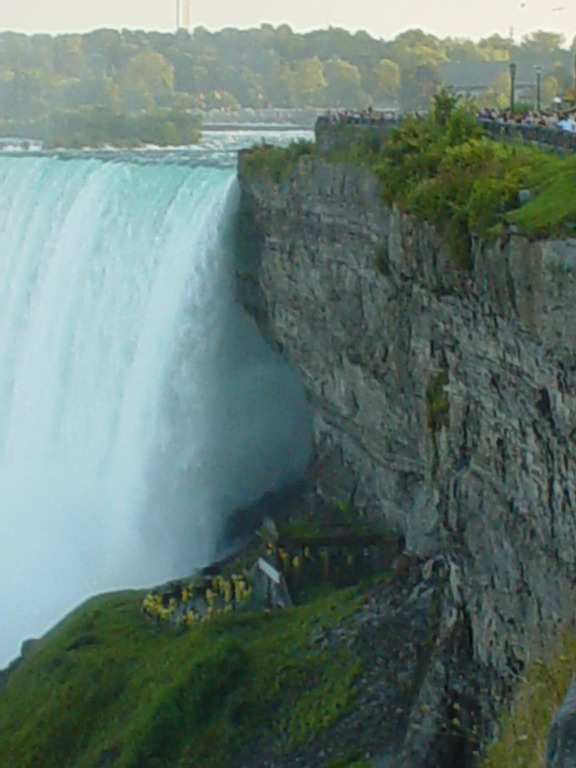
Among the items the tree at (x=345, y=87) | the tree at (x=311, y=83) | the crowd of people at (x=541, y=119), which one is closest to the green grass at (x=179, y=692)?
the crowd of people at (x=541, y=119)

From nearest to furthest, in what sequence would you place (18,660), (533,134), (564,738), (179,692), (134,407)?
(564,738) < (533,134) < (179,692) < (18,660) < (134,407)

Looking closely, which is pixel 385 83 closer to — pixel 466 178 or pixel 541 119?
pixel 541 119

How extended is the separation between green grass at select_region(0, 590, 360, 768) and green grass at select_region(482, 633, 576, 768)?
17.6 ft

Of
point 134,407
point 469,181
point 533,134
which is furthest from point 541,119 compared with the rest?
point 134,407

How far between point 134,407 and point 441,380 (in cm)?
1163

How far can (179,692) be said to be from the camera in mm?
16891

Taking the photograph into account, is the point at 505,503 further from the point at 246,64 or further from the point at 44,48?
the point at 44,48

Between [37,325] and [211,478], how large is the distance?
18.2 feet

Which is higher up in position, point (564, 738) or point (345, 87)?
point (564, 738)

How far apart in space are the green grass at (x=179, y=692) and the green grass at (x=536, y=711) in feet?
17.6

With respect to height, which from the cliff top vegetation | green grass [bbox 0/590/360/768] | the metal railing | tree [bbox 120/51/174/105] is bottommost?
green grass [bbox 0/590/360/768]

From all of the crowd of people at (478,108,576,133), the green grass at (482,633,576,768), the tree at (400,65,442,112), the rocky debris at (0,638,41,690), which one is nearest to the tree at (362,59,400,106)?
the tree at (400,65,442,112)

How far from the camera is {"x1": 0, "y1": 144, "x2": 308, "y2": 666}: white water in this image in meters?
25.3

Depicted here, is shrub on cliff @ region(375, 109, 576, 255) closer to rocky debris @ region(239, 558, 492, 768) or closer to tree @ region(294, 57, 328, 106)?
rocky debris @ region(239, 558, 492, 768)
